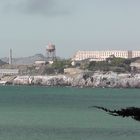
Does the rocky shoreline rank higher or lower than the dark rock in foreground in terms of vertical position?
higher

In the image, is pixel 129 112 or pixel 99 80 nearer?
pixel 129 112

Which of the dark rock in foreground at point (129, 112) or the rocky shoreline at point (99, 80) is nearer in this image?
the dark rock in foreground at point (129, 112)

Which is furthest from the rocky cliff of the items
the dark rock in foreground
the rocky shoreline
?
the dark rock in foreground

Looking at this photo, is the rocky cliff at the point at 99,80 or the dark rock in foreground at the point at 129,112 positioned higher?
the rocky cliff at the point at 99,80

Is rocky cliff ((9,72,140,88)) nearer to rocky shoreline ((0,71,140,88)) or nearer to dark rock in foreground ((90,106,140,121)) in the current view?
rocky shoreline ((0,71,140,88))

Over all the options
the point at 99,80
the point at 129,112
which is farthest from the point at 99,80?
the point at 129,112

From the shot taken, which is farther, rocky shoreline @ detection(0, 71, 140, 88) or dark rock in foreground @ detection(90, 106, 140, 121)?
rocky shoreline @ detection(0, 71, 140, 88)

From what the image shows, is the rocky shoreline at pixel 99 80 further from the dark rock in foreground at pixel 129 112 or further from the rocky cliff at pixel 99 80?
the dark rock in foreground at pixel 129 112

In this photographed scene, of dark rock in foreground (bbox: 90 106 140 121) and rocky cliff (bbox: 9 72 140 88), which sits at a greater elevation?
rocky cliff (bbox: 9 72 140 88)

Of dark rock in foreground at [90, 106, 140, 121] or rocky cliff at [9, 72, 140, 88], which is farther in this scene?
rocky cliff at [9, 72, 140, 88]

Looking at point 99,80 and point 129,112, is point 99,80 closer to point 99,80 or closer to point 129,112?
point 99,80

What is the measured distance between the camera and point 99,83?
180375 millimetres

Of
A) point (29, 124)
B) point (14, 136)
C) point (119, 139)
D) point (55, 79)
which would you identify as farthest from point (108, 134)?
point (55, 79)

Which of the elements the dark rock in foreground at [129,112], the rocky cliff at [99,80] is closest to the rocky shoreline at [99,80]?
the rocky cliff at [99,80]
